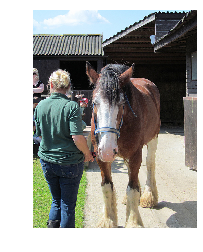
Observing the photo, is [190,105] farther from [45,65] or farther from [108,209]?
[45,65]

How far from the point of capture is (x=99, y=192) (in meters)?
4.41

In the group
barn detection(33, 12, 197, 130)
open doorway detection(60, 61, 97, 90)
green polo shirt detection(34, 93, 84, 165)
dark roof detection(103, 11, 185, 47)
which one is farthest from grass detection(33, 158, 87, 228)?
open doorway detection(60, 61, 97, 90)

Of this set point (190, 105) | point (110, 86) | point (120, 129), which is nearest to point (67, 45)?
point (190, 105)

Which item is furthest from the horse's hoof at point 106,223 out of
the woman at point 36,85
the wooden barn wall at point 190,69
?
the wooden barn wall at point 190,69

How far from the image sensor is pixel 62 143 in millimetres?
2434

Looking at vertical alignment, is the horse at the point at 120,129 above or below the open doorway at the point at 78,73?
below

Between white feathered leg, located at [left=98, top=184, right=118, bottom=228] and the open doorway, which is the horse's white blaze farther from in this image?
the open doorway

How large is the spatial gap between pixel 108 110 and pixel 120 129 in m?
0.56

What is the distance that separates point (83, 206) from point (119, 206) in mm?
554

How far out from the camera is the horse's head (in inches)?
89.2

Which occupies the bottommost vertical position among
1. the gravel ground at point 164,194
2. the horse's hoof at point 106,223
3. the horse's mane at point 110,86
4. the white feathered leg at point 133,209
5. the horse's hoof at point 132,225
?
the gravel ground at point 164,194

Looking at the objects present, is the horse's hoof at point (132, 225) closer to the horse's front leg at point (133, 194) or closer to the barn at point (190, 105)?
the horse's front leg at point (133, 194)

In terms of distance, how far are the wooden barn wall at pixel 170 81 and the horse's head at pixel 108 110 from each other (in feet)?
41.9

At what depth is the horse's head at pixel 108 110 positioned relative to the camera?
2.27 metres
